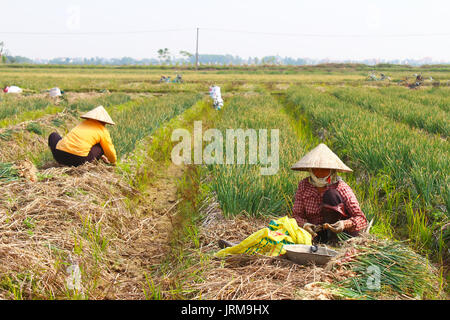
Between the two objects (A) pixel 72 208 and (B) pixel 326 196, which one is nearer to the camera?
(B) pixel 326 196

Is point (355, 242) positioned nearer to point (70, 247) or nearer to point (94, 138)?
point (70, 247)

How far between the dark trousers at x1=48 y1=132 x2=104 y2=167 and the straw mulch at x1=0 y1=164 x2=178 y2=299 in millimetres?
111

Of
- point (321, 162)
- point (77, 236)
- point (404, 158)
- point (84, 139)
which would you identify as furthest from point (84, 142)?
point (404, 158)

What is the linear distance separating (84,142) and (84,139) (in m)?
0.03

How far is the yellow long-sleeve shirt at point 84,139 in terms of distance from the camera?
4027mm

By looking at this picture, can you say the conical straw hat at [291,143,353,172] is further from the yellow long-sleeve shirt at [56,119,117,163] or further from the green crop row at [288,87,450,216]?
the yellow long-sleeve shirt at [56,119,117,163]

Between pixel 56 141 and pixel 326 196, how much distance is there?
322cm

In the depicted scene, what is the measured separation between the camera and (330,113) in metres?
7.44

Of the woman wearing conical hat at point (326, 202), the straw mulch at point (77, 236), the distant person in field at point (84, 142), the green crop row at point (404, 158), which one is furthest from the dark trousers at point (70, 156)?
the green crop row at point (404, 158)

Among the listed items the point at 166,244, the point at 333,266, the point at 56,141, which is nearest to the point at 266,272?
the point at 333,266

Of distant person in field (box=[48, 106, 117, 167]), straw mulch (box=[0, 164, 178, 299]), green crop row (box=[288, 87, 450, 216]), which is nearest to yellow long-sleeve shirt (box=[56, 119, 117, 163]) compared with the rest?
distant person in field (box=[48, 106, 117, 167])

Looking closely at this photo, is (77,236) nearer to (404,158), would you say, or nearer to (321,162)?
(321,162)

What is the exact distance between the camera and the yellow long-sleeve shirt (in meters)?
4.03

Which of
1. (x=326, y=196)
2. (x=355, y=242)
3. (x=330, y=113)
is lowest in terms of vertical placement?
(x=355, y=242)
